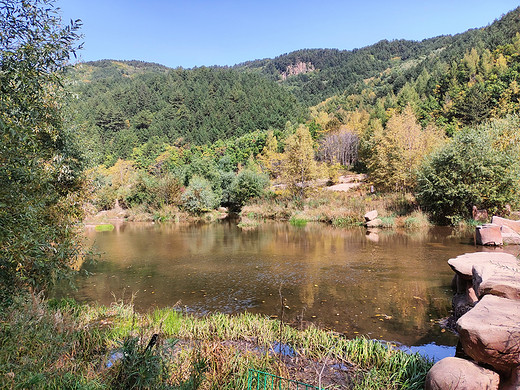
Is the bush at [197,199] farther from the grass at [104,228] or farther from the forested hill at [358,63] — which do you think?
the forested hill at [358,63]

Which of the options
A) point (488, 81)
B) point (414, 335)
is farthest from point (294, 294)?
point (488, 81)

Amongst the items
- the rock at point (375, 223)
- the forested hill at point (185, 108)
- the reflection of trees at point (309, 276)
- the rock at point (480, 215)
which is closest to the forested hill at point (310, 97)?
the forested hill at point (185, 108)

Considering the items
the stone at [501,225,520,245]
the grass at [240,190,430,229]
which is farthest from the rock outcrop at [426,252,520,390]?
the grass at [240,190,430,229]

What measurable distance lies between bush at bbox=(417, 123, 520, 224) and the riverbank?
19.1 meters

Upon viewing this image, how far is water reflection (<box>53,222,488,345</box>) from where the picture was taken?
7.72 metres

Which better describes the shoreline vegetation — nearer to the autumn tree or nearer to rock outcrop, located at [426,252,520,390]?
the autumn tree

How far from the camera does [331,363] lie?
5.09 metres

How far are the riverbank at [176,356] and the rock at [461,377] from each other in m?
0.57

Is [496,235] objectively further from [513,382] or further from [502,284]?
[513,382]

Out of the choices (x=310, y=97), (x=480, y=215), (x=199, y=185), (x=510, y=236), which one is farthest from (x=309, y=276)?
(x=310, y=97)

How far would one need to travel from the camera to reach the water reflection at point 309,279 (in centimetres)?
772

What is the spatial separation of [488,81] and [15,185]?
59.9 metres

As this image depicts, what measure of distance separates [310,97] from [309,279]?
118319 mm

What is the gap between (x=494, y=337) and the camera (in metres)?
3.59
